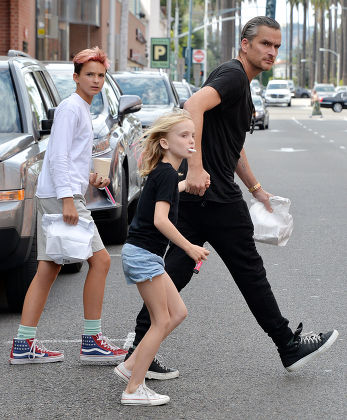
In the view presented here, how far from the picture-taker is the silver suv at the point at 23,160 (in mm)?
6980

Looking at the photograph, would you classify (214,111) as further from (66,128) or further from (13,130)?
(13,130)

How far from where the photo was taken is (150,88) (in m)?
18.0

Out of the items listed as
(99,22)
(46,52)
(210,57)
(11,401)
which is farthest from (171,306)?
(210,57)

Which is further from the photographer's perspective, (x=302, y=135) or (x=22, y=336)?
(x=302, y=135)

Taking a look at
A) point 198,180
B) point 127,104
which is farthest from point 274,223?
point 127,104

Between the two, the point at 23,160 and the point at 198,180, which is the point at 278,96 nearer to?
the point at 23,160

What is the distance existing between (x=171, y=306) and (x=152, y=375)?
0.54 meters

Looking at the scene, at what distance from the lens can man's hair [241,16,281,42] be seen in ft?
18.7

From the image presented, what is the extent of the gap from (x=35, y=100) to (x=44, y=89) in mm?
543

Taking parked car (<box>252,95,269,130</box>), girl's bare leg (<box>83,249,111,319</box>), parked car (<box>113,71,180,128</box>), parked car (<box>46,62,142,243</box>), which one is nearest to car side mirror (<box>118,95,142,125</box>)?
parked car (<box>46,62,142,243</box>)

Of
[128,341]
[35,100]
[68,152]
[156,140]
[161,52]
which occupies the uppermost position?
[161,52]

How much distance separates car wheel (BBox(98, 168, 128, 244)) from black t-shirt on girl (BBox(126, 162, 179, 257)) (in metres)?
5.23

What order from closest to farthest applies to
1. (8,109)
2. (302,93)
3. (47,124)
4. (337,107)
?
(47,124) → (8,109) → (337,107) → (302,93)

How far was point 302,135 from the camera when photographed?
123 feet
